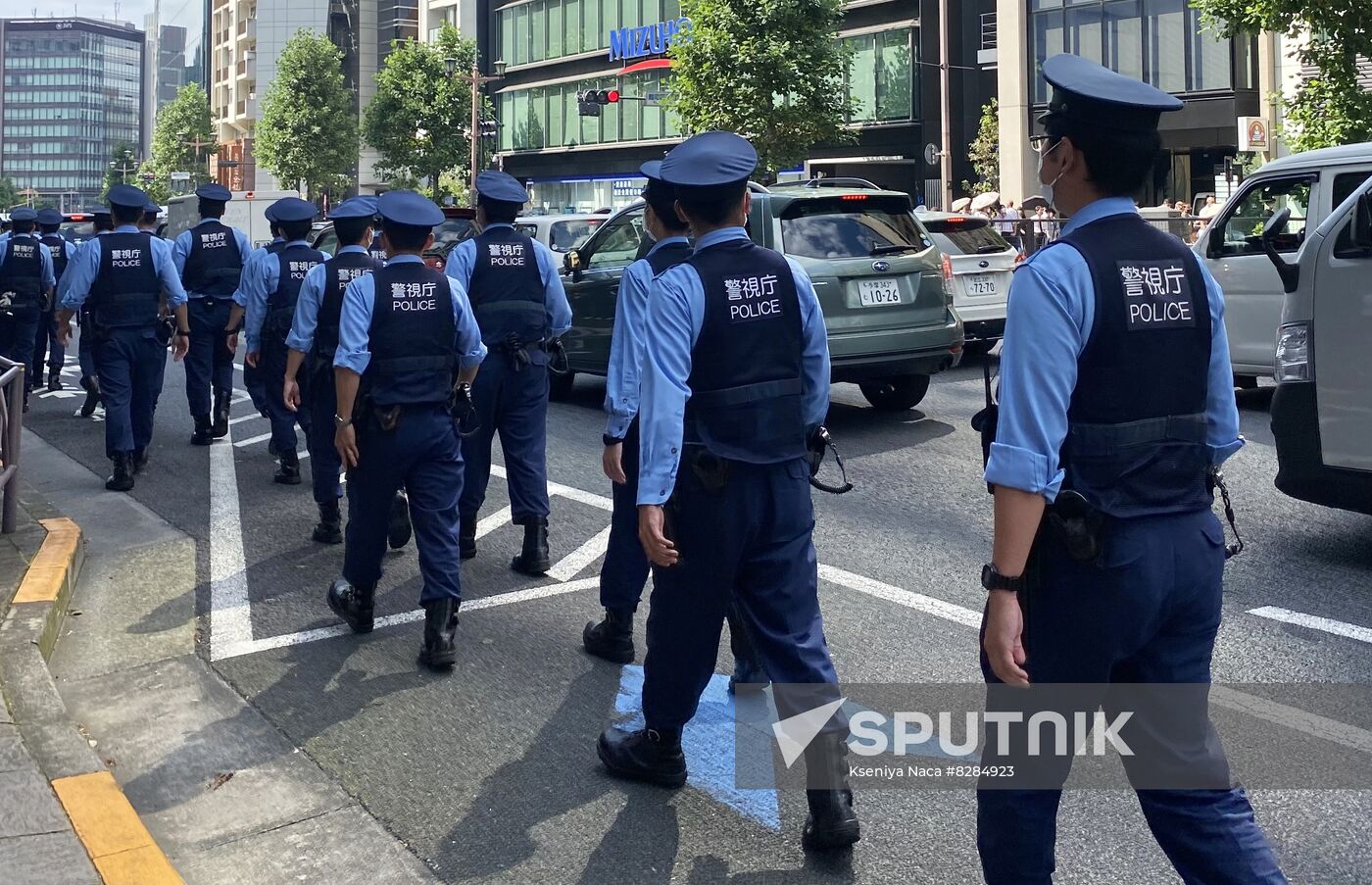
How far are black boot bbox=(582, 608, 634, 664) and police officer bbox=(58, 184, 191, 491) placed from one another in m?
5.21

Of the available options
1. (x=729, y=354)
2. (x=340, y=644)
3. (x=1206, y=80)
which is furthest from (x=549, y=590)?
(x=1206, y=80)

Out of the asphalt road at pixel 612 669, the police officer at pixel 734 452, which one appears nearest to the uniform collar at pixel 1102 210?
the police officer at pixel 734 452

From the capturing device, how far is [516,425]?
7.17 metres

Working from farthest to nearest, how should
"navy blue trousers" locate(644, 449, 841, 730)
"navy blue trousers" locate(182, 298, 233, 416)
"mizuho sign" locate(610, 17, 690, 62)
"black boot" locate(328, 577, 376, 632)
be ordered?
"mizuho sign" locate(610, 17, 690, 62) < "navy blue trousers" locate(182, 298, 233, 416) < "black boot" locate(328, 577, 376, 632) < "navy blue trousers" locate(644, 449, 841, 730)

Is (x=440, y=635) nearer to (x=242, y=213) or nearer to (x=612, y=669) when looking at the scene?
(x=612, y=669)

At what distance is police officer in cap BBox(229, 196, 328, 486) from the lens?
980 centimetres

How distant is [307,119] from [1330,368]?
Answer: 231ft

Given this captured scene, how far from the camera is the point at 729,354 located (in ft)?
12.7

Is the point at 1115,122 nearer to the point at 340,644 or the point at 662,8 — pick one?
the point at 340,644

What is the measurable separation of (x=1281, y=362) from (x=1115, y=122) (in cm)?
462

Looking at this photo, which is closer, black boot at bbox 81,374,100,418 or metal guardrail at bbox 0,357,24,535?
metal guardrail at bbox 0,357,24,535

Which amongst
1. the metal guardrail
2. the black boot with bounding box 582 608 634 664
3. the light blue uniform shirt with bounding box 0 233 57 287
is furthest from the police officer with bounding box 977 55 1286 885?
the light blue uniform shirt with bounding box 0 233 57 287

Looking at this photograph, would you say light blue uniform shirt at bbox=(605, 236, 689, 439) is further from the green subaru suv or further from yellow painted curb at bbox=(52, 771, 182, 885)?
the green subaru suv

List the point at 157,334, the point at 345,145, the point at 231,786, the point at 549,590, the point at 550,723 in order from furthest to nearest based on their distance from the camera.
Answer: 1. the point at 345,145
2. the point at 157,334
3. the point at 549,590
4. the point at 550,723
5. the point at 231,786
